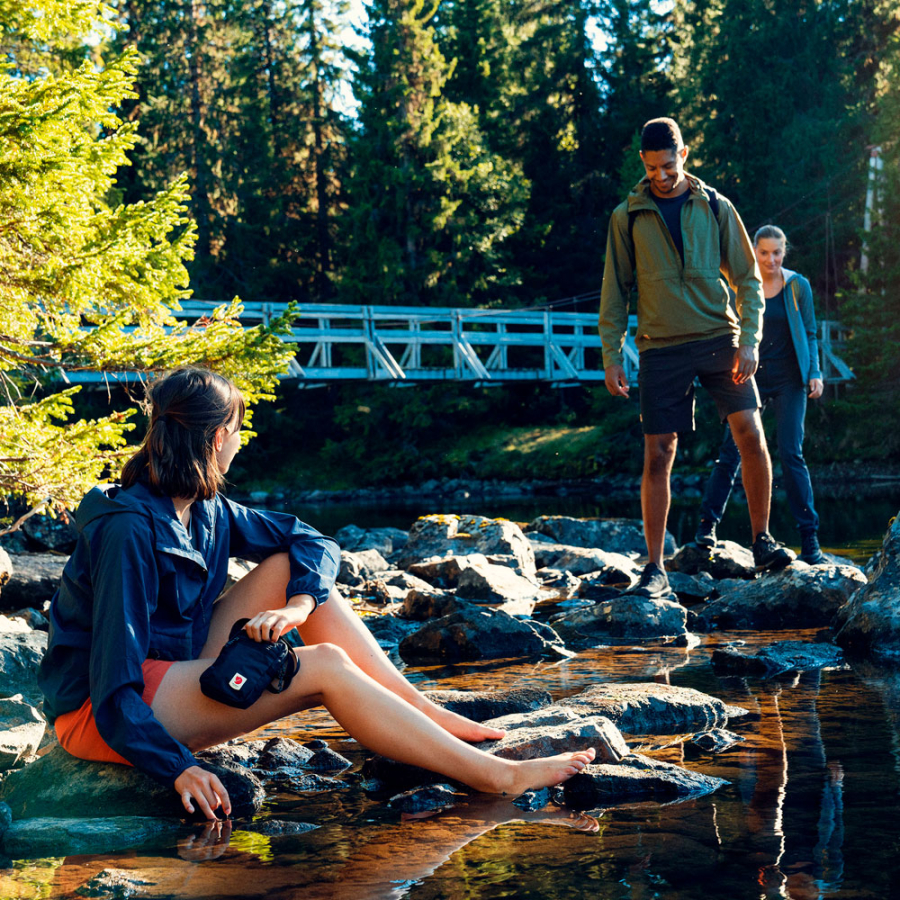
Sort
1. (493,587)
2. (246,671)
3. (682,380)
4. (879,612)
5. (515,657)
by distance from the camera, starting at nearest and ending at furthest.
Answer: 1. (246,671)
2. (879,612)
3. (515,657)
4. (682,380)
5. (493,587)

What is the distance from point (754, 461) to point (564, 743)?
2788 millimetres

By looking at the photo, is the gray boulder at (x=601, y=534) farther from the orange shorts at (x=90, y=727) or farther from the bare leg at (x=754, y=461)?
the orange shorts at (x=90, y=727)

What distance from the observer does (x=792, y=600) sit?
4930 millimetres

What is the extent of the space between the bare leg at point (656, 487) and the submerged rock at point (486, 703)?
1.75 m

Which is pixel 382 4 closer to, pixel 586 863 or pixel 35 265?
pixel 35 265

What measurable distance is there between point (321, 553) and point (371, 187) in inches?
1075

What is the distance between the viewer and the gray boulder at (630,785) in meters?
2.40

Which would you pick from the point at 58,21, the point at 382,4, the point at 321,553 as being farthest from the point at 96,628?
the point at 382,4

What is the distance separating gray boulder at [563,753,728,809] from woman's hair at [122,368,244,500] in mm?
1071

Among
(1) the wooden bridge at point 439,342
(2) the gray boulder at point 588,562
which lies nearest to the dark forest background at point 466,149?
(1) the wooden bridge at point 439,342

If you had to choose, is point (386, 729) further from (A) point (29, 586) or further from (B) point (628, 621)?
(A) point (29, 586)

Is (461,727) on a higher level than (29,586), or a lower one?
higher

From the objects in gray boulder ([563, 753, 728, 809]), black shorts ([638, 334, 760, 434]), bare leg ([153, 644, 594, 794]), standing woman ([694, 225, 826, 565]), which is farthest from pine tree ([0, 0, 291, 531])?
gray boulder ([563, 753, 728, 809])

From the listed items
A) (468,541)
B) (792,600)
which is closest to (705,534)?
(792,600)
